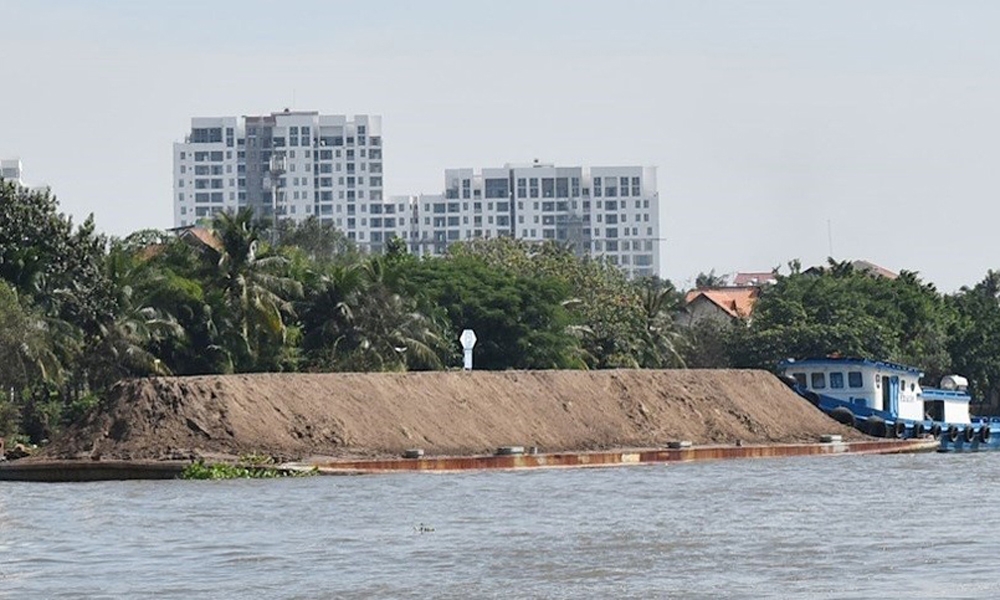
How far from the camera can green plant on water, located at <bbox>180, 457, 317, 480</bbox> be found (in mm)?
41812

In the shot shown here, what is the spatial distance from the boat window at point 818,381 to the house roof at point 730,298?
41568 millimetres

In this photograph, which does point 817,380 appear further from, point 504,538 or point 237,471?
point 504,538

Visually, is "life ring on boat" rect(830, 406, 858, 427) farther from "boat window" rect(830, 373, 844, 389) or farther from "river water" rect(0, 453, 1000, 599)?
"river water" rect(0, 453, 1000, 599)

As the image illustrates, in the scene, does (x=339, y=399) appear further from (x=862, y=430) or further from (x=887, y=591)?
(x=887, y=591)

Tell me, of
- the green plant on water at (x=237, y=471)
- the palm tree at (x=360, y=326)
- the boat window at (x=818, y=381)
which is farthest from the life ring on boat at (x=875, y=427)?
the green plant on water at (x=237, y=471)

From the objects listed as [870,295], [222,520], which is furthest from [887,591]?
[870,295]

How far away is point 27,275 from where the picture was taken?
2260 inches

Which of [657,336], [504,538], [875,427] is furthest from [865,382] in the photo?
[504,538]

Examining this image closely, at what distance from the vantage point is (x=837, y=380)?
207 ft

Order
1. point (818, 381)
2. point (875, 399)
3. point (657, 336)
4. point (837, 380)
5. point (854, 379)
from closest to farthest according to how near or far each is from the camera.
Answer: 1. point (875, 399)
2. point (854, 379)
3. point (837, 380)
4. point (818, 381)
5. point (657, 336)

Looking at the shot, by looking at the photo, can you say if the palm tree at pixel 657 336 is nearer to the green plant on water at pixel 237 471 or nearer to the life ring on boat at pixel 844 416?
the life ring on boat at pixel 844 416

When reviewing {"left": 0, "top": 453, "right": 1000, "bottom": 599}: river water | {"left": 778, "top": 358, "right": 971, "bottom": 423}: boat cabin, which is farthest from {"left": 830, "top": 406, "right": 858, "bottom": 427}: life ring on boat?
{"left": 0, "top": 453, "right": 1000, "bottom": 599}: river water

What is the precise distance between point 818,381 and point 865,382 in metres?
1.74

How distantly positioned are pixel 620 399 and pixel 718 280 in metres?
111
